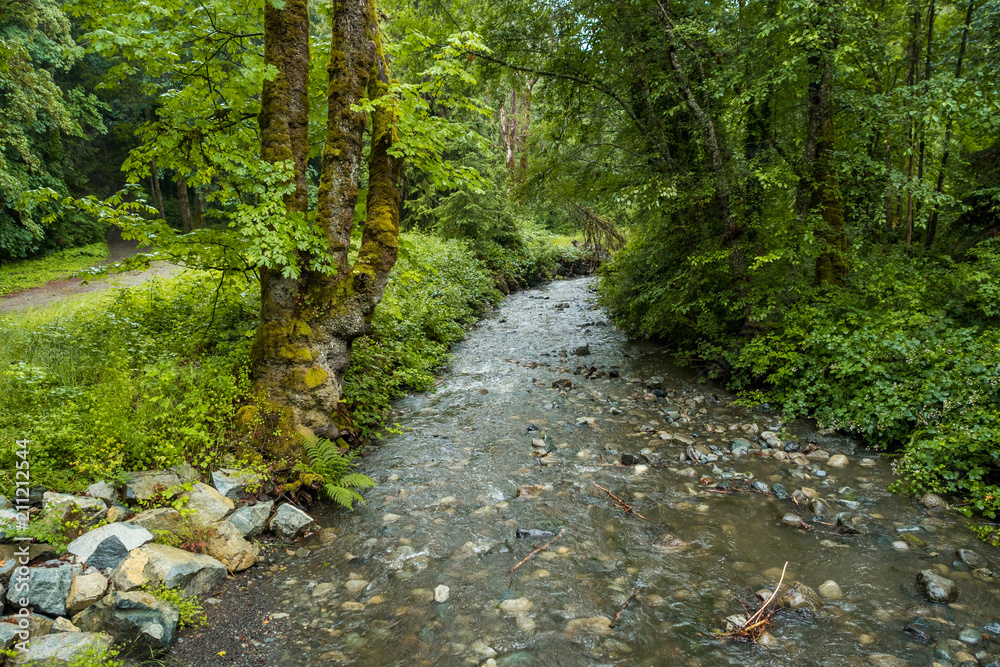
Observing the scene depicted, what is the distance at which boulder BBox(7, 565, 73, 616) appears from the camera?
3.05 meters

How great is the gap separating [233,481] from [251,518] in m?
0.43

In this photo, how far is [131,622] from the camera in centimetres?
312

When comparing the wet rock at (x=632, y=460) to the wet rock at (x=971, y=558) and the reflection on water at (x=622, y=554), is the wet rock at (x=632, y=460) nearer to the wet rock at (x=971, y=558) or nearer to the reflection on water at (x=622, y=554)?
the reflection on water at (x=622, y=554)

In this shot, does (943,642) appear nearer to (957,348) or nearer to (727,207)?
(957,348)

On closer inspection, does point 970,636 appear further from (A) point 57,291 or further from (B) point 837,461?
(A) point 57,291

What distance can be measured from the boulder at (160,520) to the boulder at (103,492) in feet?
0.92

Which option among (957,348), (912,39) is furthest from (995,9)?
(957,348)

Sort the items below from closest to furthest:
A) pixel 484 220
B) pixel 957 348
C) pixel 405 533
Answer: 1. pixel 405 533
2. pixel 957 348
3. pixel 484 220

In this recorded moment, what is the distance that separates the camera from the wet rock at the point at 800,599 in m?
3.63

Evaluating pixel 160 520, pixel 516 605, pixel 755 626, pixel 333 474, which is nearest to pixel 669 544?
pixel 755 626

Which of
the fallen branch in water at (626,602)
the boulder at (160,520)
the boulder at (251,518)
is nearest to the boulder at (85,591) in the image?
the boulder at (160,520)

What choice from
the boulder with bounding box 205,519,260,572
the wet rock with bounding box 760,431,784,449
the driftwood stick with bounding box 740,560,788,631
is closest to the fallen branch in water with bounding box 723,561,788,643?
the driftwood stick with bounding box 740,560,788,631

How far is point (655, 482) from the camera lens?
18.6 ft

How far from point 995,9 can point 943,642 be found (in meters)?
8.32
